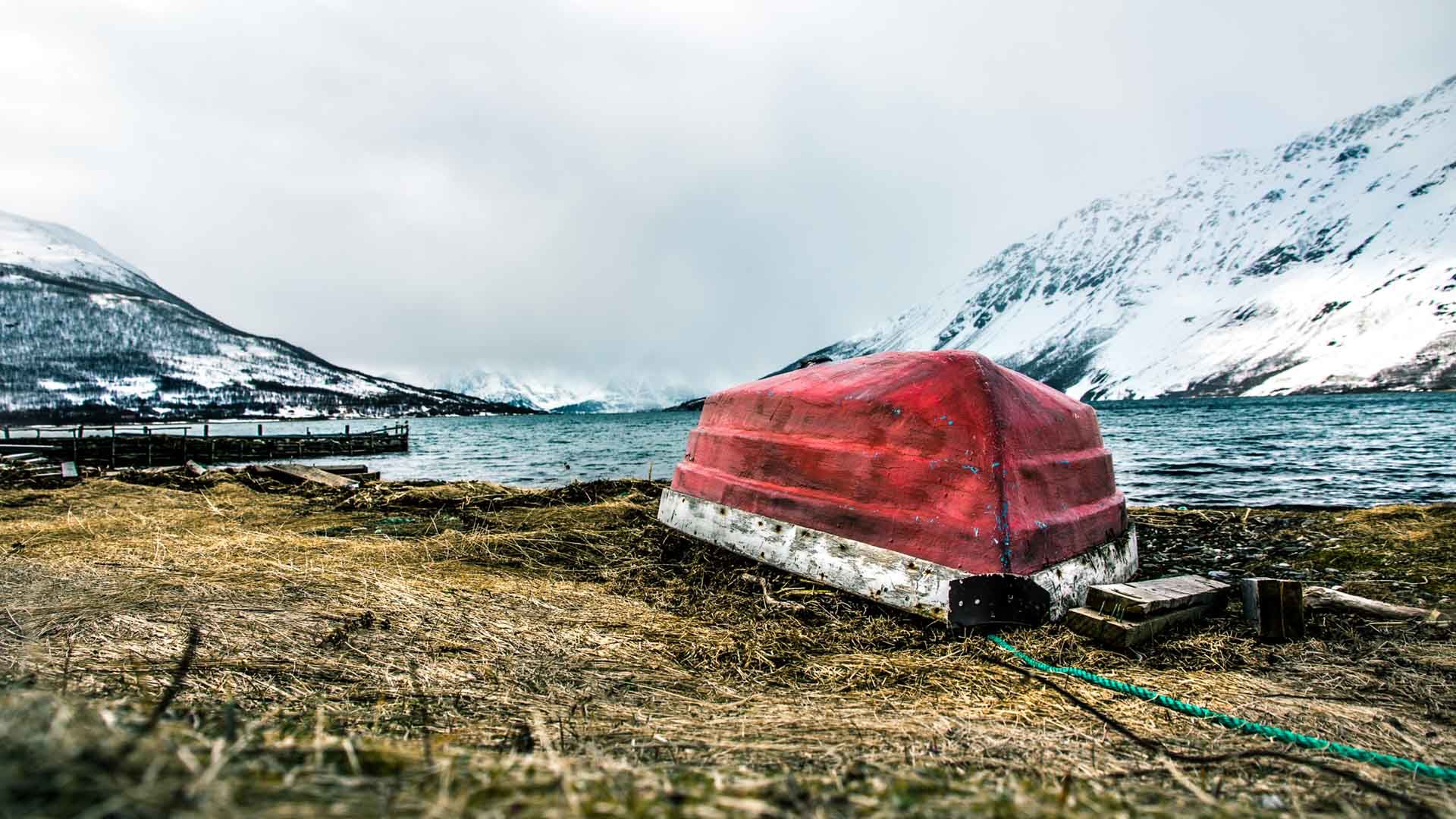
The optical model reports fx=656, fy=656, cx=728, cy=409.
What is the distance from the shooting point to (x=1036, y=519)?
3.81 meters

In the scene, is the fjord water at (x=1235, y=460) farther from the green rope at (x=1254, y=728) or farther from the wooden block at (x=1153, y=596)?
the green rope at (x=1254, y=728)

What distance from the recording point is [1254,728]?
7.07 feet

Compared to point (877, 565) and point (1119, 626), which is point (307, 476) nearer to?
point (877, 565)

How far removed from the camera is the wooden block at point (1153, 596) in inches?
137

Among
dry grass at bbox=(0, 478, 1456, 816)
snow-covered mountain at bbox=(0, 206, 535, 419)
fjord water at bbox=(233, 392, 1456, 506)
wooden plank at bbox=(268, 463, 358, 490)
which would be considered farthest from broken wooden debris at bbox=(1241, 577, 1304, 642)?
snow-covered mountain at bbox=(0, 206, 535, 419)

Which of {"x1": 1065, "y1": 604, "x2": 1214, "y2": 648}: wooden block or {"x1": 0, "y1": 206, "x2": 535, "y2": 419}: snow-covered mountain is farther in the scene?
{"x1": 0, "y1": 206, "x2": 535, "y2": 419}: snow-covered mountain

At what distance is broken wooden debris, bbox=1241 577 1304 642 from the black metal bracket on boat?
4.41 ft

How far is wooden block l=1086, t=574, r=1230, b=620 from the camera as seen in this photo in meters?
3.49

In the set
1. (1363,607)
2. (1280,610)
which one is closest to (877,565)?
(1280,610)

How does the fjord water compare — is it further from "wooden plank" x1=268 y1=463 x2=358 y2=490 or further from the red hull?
the red hull

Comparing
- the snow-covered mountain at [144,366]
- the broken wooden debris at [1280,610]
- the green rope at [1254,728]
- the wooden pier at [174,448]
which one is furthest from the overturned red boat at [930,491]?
the snow-covered mountain at [144,366]

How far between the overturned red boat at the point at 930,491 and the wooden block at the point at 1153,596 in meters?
0.24

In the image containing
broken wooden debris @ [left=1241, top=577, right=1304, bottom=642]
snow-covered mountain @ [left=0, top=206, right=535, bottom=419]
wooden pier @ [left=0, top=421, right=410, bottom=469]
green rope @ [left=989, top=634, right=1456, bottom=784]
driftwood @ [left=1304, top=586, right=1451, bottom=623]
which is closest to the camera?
green rope @ [left=989, top=634, right=1456, bottom=784]

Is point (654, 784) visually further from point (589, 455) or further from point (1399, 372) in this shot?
point (1399, 372)
